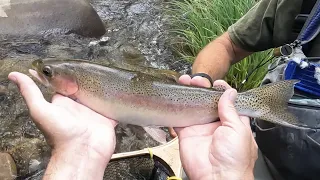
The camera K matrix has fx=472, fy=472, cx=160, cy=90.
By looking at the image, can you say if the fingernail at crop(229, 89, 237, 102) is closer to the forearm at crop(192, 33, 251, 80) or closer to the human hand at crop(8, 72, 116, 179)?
the human hand at crop(8, 72, 116, 179)

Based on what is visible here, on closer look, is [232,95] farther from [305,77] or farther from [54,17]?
[54,17]

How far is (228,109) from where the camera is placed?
7.41 ft

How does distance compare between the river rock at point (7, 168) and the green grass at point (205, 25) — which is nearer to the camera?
the river rock at point (7, 168)

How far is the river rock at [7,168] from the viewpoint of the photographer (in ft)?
12.6

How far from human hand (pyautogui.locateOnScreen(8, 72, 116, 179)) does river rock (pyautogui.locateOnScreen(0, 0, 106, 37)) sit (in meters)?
4.21

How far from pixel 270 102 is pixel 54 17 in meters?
4.54

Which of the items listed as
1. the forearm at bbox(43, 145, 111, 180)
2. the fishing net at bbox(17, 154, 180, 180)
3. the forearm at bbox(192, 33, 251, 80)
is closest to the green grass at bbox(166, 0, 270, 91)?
the forearm at bbox(192, 33, 251, 80)

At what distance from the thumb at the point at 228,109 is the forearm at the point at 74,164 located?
0.62 m

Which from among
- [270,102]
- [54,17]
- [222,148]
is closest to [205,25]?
[54,17]

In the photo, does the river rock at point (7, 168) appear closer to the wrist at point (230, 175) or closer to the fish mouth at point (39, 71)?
the fish mouth at point (39, 71)

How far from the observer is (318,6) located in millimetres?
2457

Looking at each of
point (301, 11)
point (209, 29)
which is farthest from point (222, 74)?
point (209, 29)

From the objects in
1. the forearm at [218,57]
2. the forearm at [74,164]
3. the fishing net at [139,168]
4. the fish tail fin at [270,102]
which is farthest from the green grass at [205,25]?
the forearm at [74,164]

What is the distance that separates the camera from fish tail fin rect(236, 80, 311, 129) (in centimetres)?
232
